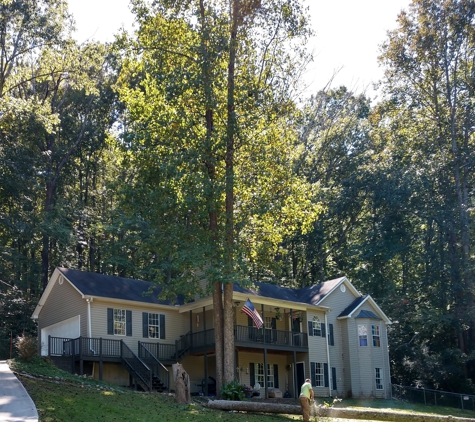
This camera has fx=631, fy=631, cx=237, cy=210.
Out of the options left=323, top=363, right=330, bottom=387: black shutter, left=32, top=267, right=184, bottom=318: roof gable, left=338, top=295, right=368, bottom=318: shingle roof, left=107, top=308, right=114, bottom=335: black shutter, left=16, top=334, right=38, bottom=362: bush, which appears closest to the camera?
left=16, top=334, right=38, bottom=362: bush

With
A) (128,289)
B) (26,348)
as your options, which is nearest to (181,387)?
(26,348)

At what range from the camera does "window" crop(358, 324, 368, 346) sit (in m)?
34.0

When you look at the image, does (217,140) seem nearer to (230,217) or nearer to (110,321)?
(230,217)

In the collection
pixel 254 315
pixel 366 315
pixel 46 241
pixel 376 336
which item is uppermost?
pixel 46 241

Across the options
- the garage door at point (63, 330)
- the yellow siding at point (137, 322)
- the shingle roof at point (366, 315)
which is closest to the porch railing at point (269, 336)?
the yellow siding at point (137, 322)

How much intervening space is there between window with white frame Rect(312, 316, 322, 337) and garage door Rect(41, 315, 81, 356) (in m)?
12.3

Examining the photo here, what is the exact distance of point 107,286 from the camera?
29562 millimetres

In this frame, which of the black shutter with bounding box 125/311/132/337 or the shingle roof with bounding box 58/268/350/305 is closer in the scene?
the shingle roof with bounding box 58/268/350/305

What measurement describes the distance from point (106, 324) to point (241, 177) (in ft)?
30.7

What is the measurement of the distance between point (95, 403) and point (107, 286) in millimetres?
12248

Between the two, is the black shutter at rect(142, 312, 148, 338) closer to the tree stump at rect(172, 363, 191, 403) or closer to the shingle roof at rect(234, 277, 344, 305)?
the shingle roof at rect(234, 277, 344, 305)

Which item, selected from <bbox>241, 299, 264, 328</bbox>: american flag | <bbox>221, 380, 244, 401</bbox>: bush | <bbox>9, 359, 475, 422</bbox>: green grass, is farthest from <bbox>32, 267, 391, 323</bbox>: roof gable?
<bbox>9, 359, 475, 422</bbox>: green grass

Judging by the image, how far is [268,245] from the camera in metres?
24.9

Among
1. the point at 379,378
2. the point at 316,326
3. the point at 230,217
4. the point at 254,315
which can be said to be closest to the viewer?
the point at 230,217
